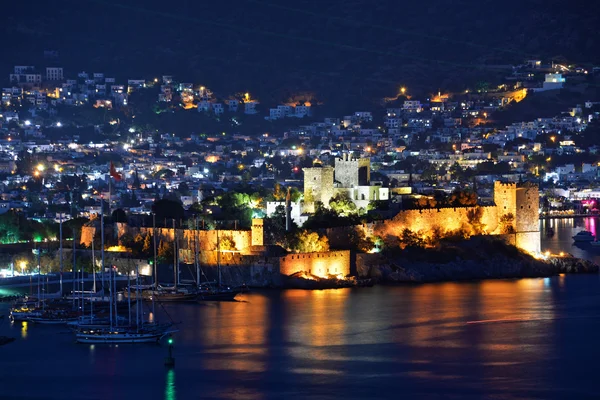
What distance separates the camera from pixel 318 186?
3547 cm

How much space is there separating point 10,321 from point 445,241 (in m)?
A: 9.68

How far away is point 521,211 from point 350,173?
432cm

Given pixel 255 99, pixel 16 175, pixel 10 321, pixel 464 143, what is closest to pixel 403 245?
pixel 10 321

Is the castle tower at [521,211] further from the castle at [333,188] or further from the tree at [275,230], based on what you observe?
the tree at [275,230]

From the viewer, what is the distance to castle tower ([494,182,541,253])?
33.3 metres

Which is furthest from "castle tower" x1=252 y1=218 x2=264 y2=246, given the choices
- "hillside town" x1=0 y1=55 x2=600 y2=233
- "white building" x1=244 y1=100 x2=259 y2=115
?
"white building" x1=244 y1=100 x2=259 y2=115

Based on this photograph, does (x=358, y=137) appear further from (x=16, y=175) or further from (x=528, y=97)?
(x=16, y=175)

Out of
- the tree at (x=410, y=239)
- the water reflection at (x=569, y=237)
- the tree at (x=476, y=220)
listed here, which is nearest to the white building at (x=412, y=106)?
the water reflection at (x=569, y=237)

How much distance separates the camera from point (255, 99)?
8062 cm

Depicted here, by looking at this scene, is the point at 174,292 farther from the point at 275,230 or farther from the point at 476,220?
the point at 476,220

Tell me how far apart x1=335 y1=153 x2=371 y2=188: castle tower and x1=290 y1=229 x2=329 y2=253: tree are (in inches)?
177

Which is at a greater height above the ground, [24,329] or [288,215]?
[288,215]

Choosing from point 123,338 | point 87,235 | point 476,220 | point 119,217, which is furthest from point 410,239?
point 123,338

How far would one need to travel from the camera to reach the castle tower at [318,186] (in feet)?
116
